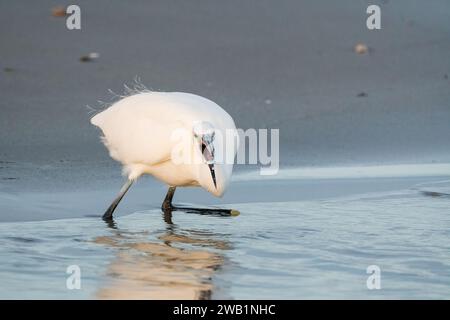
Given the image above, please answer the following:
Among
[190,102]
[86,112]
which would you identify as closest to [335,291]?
[190,102]

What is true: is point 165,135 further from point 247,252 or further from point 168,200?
point 247,252

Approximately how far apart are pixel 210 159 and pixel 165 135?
47 cm

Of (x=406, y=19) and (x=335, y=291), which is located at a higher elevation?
(x=406, y=19)

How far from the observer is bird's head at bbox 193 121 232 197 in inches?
279

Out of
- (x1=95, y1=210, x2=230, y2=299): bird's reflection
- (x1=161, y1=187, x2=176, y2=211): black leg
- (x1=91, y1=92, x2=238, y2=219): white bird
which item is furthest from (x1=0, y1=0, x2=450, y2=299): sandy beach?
(x1=91, y1=92, x2=238, y2=219): white bird

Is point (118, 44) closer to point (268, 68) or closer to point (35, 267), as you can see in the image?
point (268, 68)

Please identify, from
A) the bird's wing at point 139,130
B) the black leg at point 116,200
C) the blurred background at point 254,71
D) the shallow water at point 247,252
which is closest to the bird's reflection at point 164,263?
the shallow water at point 247,252

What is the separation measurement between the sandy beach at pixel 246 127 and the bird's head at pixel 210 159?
0.34m

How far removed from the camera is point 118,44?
11273 mm

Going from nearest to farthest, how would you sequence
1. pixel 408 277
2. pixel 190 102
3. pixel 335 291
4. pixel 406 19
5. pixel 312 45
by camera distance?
pixel 335 291, pixel 408 277, pixel 190 102, pixel 312 45, pixel 406 19

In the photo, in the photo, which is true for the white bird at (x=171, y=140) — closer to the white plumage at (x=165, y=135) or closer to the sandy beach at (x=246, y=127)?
the white plumage at (x=165, y=135)

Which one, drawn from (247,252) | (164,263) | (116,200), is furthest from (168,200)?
(164,263)

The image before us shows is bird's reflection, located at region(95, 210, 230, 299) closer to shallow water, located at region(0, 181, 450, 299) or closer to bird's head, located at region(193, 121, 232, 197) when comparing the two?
shallow water, located at region(0, 181, 450, 299)

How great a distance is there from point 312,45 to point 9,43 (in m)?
3.42
